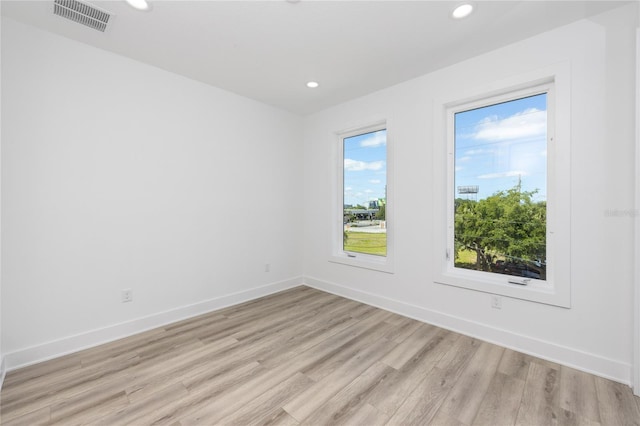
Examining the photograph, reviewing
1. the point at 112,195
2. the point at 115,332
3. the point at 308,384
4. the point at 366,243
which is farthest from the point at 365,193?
the point at 115,332

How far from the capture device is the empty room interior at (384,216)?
1850 mm

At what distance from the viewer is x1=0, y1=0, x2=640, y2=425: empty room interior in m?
1.85

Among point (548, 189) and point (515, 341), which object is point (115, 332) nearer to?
point (515, 341)

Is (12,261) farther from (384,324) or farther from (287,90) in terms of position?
(384,324)

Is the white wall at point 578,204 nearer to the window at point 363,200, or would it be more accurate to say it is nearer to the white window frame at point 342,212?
the white window frame at point 342,212

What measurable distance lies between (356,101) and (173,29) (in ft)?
7.24

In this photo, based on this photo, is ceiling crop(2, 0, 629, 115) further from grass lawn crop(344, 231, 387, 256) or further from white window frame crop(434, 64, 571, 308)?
grass lawn crop(344, 231, 387, 256)

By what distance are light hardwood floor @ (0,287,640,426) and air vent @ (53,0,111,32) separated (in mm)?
2691

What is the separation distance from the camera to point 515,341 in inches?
92.1

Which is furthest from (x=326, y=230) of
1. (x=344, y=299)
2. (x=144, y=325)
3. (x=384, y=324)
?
(x=144, y=325)

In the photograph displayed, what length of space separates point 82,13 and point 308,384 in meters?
3.19

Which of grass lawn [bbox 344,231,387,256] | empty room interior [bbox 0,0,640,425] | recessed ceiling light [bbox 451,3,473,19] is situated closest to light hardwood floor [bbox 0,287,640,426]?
empty room interior [bbox 0,0,640,425]

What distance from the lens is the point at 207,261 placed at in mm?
3205

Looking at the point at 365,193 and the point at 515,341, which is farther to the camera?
the point at 365,193
